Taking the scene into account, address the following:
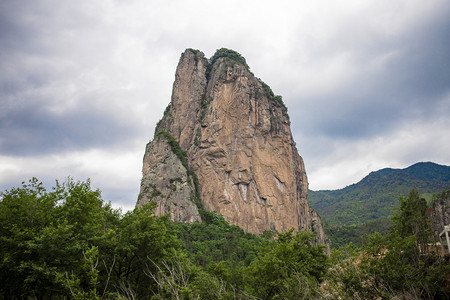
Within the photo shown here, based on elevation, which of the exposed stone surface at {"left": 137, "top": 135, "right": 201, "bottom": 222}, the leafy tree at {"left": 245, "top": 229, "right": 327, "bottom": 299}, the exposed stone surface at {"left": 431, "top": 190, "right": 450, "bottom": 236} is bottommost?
the leafy tree at {"left": 245, "top": 229, "right": 327, "bottom": 299}

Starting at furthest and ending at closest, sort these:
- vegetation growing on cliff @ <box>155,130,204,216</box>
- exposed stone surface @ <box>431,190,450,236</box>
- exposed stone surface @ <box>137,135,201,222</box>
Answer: exposed stone surface @ <box>431,190,450,236</box> → vegetation growing on cliff @ <box>155,130,204,216</box> → exposed stone surface @ <box>137,135,201,222</box>

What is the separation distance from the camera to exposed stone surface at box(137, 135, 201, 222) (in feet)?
219

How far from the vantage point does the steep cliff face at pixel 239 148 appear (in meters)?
71.1

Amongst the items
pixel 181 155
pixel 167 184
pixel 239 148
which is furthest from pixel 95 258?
pixel 181 155

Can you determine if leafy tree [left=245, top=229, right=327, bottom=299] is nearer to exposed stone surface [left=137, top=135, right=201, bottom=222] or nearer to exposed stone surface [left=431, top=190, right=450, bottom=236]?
exposed stone surface [left=137, top=135, right=201, bottom=222]

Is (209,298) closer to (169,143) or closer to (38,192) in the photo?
(38,192)

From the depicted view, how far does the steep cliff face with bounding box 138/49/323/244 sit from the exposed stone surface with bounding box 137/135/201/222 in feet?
5.02

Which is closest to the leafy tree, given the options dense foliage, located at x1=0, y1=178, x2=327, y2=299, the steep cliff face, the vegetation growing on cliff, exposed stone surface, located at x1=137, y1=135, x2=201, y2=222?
dense foliage, located at x1=0, y1=178, x2=327, y2=299

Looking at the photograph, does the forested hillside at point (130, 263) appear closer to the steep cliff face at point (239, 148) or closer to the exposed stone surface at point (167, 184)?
the exposed stone surface at point (167, 184)

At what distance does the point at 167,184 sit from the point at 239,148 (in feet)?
57.1

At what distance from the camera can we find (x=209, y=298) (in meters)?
16.1

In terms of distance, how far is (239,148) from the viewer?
7312 cm

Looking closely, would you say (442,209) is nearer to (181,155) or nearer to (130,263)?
(181,155)

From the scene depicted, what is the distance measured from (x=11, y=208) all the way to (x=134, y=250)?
6668 millimetres
